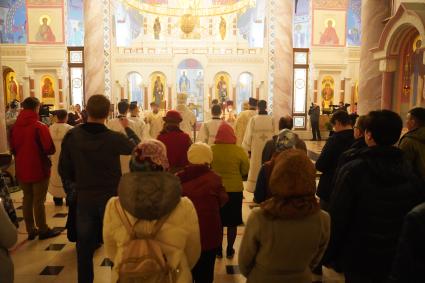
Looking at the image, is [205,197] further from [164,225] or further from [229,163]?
[229,163]

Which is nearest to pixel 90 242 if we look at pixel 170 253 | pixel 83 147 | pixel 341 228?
pixel 83 147

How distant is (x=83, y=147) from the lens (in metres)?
3.15

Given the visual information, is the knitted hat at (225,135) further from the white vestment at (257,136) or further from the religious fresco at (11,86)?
the religious fresco at (11,86)

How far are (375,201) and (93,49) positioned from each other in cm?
1242

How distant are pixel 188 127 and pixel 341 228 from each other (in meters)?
6.95

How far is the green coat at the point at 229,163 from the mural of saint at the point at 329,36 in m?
17.0

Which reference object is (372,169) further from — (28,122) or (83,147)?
(28,122)

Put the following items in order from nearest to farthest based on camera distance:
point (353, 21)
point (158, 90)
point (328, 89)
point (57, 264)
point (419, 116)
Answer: point (419, 116), point (57, 264), point (328, 89), point (158, 90), point (353, 21)

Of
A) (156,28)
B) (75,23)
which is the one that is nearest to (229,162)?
(156,28)

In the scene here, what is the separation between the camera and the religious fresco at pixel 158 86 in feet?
69.8

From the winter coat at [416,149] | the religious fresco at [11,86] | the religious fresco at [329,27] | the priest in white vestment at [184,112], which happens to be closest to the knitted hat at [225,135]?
the winter coat at [416,149]

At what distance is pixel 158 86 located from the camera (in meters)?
21.3

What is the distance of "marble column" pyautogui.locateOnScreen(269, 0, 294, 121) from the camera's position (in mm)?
13281

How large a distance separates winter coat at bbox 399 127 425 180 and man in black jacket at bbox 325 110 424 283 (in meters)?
1.56
